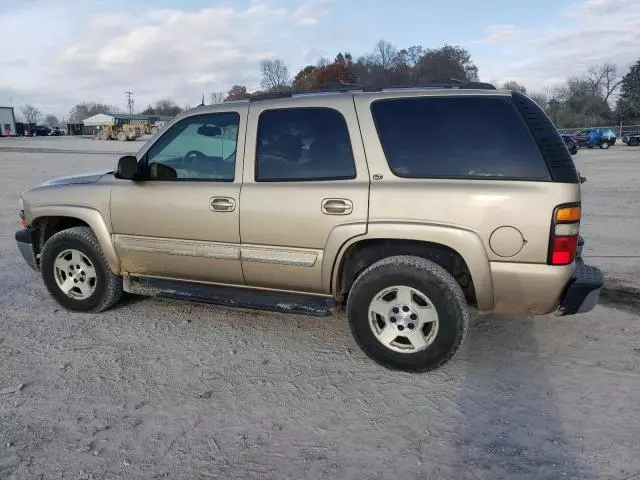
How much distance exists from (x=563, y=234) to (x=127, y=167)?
329 centimetres

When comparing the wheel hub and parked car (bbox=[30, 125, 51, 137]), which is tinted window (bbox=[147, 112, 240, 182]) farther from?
parked car (bbox=[30, 125, 51, 137])

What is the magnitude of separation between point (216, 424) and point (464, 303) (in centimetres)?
178

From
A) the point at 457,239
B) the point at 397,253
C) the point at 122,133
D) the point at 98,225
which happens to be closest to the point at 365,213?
the point at 397,253

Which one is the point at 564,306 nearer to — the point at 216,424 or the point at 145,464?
the point at 216,424

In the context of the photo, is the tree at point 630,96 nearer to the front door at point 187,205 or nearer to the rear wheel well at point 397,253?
the rear wheel well at point 397,253

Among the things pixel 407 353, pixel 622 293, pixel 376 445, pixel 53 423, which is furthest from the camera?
pixel 622 293

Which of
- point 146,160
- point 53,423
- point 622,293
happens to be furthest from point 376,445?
point 622,293

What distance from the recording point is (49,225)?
15.8ft

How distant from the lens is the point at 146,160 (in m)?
4.31

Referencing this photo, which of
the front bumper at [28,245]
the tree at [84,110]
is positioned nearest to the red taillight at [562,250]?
the front bumper at [28,245]

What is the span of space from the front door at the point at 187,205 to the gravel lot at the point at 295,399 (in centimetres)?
60

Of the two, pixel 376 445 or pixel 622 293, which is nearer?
pixel 376 445

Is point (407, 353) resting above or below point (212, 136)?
below

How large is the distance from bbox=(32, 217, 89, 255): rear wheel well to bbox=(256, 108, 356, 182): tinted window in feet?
6.63
